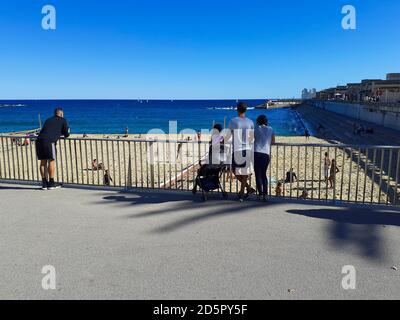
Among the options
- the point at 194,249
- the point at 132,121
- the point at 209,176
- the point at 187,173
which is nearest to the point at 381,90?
the point at 132,121

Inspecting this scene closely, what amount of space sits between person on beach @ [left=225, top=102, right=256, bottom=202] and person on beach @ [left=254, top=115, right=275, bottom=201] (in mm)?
122

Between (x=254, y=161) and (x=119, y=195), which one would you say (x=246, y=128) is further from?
(x=119, y=195)

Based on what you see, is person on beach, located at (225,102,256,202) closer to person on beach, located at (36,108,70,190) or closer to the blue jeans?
the blue jeans

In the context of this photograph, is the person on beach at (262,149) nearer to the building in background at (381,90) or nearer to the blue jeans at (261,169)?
the blue jeans at (261,169)

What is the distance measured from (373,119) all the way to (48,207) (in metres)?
45.7

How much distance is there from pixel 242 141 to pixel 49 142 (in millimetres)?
4031

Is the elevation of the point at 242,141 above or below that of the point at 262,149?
above

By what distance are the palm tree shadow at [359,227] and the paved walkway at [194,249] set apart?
0.01 m

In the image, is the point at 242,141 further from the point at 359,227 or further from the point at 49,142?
the point at 49,142

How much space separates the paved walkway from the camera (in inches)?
136

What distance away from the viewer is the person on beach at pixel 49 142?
24.1 ft

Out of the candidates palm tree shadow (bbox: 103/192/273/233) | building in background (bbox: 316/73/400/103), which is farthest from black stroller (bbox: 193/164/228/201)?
building in background (bbox: 316/73/400/103)

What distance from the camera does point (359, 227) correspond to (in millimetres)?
5074

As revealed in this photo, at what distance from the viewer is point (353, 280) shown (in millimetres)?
3580
